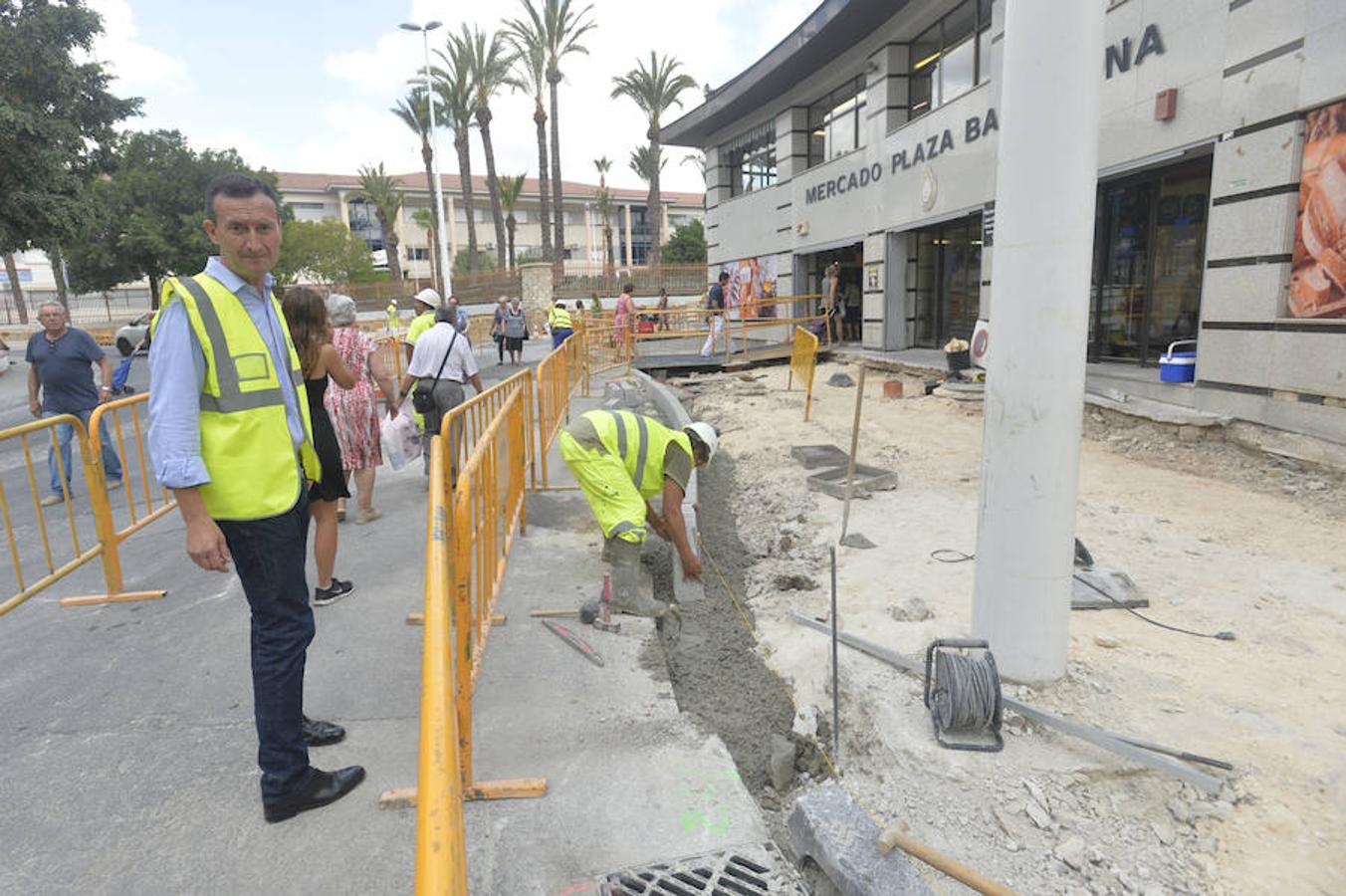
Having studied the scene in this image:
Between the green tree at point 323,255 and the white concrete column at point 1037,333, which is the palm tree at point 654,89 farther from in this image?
the white concrete column at point 1037,333

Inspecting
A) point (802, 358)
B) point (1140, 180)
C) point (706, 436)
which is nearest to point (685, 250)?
point (802, 358)

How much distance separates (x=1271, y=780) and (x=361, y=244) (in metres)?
49.3

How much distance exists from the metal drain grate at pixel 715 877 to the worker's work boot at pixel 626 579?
2082 millimetres

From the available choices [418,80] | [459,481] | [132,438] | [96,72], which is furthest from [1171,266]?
[418,80]

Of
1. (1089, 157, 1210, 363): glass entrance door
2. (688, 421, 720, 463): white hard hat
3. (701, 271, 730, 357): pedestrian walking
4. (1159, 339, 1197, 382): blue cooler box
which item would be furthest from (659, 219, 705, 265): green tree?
(688, 421, 720, 463): white hard hat

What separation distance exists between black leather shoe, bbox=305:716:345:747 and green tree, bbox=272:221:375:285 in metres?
42.0

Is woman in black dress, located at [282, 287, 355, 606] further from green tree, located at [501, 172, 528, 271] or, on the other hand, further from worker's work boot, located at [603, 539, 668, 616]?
green tree, located at [501, 172, 528, 271]

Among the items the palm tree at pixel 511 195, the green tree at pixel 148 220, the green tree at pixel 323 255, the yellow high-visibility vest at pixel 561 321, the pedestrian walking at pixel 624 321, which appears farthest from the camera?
the palm tree at pixel 511 195

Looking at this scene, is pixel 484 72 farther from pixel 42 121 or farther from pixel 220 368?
pixel 220 368

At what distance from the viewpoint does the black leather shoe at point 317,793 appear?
2.51 m

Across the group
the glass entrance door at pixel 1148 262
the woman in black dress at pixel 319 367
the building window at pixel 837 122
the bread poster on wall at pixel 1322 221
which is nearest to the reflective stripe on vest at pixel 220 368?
the woman in black dress at pixel 319 367

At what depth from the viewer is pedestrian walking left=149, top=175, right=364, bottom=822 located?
7.20 ft

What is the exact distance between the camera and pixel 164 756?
9.51 ft

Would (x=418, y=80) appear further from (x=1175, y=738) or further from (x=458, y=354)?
(x=1175, y=738)
